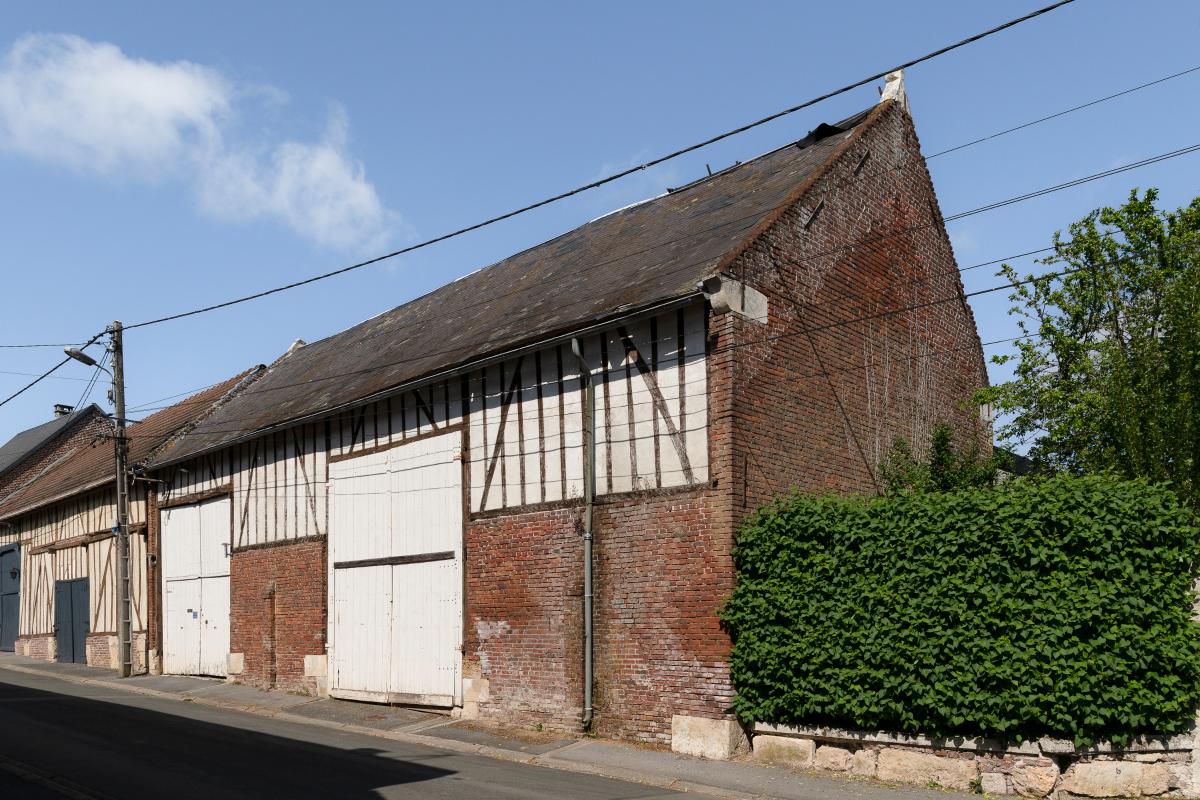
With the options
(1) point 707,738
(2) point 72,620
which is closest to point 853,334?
(1) point 707,738

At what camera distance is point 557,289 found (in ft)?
60.4

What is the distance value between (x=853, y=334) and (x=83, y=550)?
23.0m

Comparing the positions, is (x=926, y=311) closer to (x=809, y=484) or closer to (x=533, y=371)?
(x=809, y=484)

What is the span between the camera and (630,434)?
14.5 m

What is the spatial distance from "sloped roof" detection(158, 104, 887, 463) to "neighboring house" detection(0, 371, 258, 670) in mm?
3149

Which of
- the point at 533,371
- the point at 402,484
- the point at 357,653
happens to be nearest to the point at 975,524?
the point at 533,371

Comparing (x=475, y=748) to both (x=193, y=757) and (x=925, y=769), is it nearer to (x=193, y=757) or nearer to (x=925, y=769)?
(x=193, y=757)

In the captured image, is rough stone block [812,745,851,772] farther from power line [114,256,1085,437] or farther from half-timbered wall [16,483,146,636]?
half-timbered wall [16,483,146,636]

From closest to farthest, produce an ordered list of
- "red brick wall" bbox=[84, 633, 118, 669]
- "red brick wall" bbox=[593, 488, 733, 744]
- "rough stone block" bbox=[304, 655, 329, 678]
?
"red brick wall" bbox=[593, 488, 733, 744]
"rough stone block" bbox=[304, 655, 329, 678]
"red brick wall" bbox=[84, 633, 118, 669]

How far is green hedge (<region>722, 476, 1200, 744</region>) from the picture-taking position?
33.4 feet

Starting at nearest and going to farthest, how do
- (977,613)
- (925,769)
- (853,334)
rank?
(977,613), (925,769), (853,334)

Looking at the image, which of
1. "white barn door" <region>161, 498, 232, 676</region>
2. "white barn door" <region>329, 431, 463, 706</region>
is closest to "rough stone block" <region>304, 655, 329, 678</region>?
"white barn door" <region>329, 431, 463, 706</region>

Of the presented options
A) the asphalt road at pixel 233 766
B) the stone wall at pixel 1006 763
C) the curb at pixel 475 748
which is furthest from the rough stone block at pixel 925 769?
the asphalt road at pixel 233 766

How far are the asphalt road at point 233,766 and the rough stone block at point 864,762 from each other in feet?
7.33
